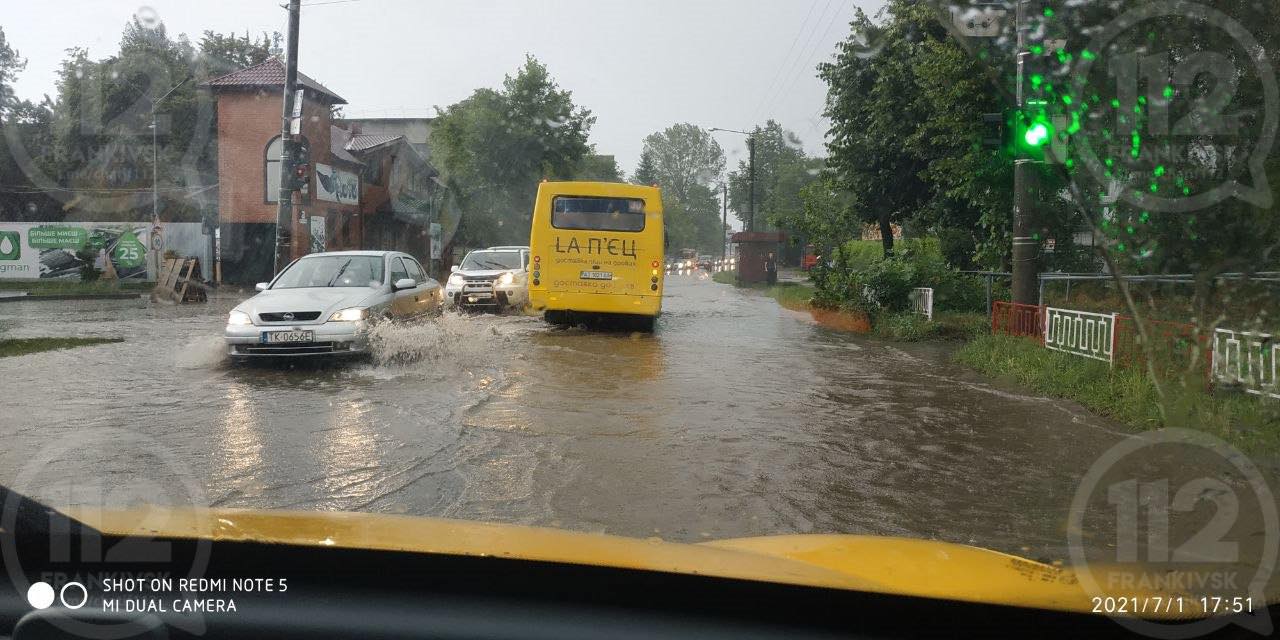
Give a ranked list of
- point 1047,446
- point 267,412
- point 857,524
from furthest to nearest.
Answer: point 267,412
point 1047,446
point 857,524

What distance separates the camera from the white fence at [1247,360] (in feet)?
24.4

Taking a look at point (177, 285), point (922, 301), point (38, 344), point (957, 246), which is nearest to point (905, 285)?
point (922, 301)

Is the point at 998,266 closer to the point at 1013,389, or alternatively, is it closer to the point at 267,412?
the point at 1013,389

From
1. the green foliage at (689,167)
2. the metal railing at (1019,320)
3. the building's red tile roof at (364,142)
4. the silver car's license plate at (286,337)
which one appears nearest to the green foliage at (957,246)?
the metal railing at (1019,320)

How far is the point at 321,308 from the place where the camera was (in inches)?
423

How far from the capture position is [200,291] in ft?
84.0

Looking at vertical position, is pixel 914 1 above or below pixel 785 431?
above

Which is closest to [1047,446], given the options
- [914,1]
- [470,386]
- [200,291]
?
[470,386]

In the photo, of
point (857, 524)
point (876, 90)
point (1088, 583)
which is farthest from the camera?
point (876, 90)

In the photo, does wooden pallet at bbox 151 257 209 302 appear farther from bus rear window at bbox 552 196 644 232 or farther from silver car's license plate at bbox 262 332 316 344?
silver car's license plate at bbox 262 332 316 344

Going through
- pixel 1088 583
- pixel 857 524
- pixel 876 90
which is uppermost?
pixel 876 90

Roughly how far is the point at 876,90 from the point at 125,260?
26.8 m

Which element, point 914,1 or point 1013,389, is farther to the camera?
point 914,1

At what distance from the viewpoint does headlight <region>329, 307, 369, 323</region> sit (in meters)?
10.7
